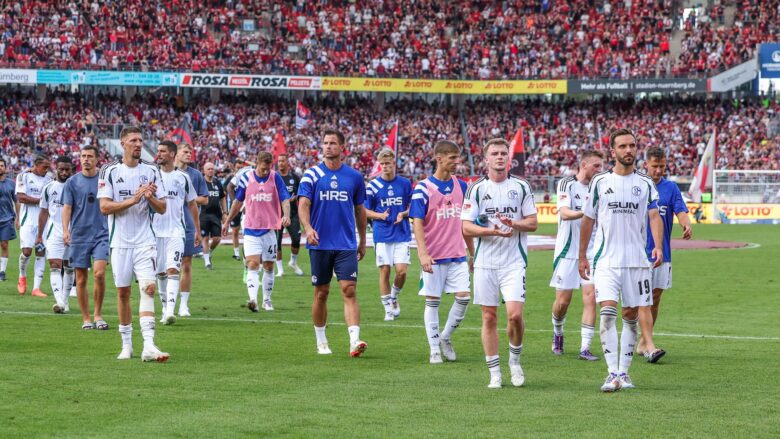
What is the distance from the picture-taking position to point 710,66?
67.2 metres

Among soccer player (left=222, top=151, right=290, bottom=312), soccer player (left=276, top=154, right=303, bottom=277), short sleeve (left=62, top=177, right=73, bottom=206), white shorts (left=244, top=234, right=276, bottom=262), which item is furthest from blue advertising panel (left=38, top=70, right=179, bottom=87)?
short sleeve (left=62, top=177, right=73, bottom=206)

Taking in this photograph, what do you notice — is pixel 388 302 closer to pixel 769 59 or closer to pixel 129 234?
pixel 129 234

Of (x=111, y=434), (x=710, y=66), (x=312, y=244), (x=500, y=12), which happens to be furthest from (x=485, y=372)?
(x=500, y=12)

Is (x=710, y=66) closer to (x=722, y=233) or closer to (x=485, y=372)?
(x=722, y=233)

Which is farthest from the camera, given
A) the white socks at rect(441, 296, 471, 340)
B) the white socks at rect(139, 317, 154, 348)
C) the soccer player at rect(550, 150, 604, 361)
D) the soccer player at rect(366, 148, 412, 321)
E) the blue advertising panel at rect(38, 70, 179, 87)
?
the blue advertising panel at rect(38, 70, 179, 87)

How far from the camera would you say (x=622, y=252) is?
10398 millimetres

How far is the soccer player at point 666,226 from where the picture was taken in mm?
12281

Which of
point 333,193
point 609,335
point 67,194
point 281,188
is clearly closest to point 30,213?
point 281,188

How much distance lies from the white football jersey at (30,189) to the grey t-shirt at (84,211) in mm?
5850

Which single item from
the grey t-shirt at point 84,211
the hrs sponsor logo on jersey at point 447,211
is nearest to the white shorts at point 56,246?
the grey t-shirt at point 84,211

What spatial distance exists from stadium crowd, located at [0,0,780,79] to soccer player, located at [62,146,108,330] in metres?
49.6

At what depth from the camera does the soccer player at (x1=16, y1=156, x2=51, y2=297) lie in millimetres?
20294

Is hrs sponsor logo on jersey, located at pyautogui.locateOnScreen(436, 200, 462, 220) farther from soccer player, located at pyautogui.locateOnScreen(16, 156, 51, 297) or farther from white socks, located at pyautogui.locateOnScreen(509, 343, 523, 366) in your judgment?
soccer player, located at pyautogui.locateOnScreen(16, 156, 51, 297)

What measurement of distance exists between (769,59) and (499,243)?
59.7m
